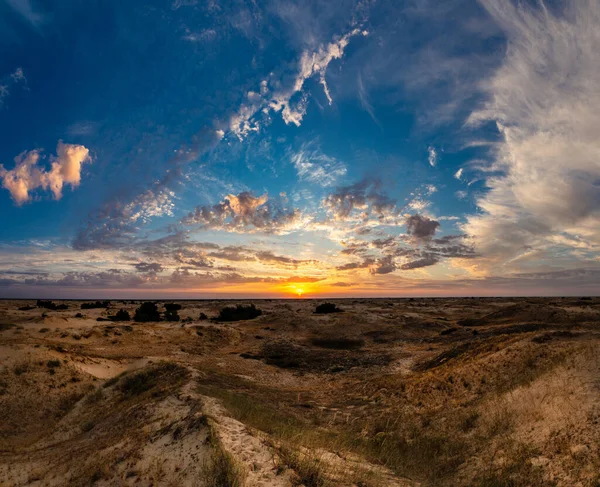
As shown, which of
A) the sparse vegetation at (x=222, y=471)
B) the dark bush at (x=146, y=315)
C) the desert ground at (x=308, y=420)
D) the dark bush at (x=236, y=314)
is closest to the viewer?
the sparse vegetation at (x=222, y=471)

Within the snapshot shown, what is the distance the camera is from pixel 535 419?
9172mm

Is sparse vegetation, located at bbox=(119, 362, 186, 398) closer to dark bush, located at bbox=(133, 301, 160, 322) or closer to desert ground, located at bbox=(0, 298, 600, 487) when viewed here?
desert ground, located at bbox=(0, 298, 600, 487)

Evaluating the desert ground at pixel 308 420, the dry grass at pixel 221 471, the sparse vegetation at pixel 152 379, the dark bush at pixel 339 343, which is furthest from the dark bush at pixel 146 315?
the dry grass at pixel 221 471

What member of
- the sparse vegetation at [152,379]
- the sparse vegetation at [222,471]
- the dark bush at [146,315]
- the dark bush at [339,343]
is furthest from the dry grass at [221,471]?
the dark bush at [146,315]

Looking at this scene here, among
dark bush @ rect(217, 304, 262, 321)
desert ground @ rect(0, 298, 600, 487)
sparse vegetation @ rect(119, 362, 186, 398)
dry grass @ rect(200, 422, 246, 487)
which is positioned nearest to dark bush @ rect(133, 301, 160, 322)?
dark bush @ rect(217, 304, 262, 321)

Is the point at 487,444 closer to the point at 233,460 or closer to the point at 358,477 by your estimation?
the point at 358,477

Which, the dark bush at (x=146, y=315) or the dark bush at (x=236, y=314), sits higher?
the dark bush at (x=146, y=315)

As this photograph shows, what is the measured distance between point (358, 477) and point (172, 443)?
170 inches

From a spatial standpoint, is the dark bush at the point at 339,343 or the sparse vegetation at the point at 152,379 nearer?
the sparse vegetation at the point at 152,379

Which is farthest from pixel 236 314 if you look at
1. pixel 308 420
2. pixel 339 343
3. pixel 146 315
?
pixel 308 420

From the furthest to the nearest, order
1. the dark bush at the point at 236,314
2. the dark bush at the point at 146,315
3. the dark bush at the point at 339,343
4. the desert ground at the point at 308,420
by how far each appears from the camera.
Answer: the dark bush at the point at 236,314
the dark bush at the point at 146,315
the dark bush at the point at 339,343
the desert ground at the point at 308,420

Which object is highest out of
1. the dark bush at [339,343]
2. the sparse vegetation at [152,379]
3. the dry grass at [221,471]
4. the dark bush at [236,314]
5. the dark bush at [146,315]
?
the dry grass at [221,471]

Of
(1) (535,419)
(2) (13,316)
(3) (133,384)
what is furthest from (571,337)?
(2) (13,316)

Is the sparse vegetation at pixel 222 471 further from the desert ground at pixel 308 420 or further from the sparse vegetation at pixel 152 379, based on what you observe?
the sparse vegetation at pixel 152 379
